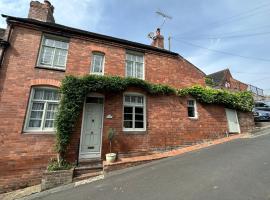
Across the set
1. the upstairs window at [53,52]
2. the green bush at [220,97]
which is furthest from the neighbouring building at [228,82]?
the upstairs window at [53,52]

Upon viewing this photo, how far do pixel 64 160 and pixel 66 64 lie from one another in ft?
16.0

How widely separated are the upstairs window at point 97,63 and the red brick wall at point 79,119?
0.97ft

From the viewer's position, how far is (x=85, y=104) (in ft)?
28.0

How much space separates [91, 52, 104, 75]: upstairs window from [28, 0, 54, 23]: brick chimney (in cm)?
410

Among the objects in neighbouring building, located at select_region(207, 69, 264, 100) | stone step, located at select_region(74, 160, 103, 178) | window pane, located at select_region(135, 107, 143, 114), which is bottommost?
stone step, located at select_region(74, 160, 103, 178)

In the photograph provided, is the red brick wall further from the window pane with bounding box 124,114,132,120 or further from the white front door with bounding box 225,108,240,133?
the white front door with bounding box 225,108,240,133

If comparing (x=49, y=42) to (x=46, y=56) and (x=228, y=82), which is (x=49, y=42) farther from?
(x=228, y=82)

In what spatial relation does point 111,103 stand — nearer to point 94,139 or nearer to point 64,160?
point 94,139

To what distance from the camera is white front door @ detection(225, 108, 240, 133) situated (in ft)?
40.0

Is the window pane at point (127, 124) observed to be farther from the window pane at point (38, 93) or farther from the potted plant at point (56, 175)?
the window pane at point (38, 93)

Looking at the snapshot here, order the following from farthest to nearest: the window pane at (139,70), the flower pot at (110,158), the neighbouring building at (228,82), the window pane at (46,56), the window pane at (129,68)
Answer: the neighbouring building at (228,82) → the window pane at (139,70) → the window pane at (129,68) → the window pane at (46,56) → the flower pot at (110,158)

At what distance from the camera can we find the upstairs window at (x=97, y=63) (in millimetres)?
9412

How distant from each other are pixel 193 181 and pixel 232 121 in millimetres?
9124

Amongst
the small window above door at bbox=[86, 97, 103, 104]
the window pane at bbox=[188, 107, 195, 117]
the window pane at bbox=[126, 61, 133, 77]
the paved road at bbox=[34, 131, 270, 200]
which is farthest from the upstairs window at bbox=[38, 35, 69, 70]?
the window pane at bbox=[188, 107, 195, 117]
